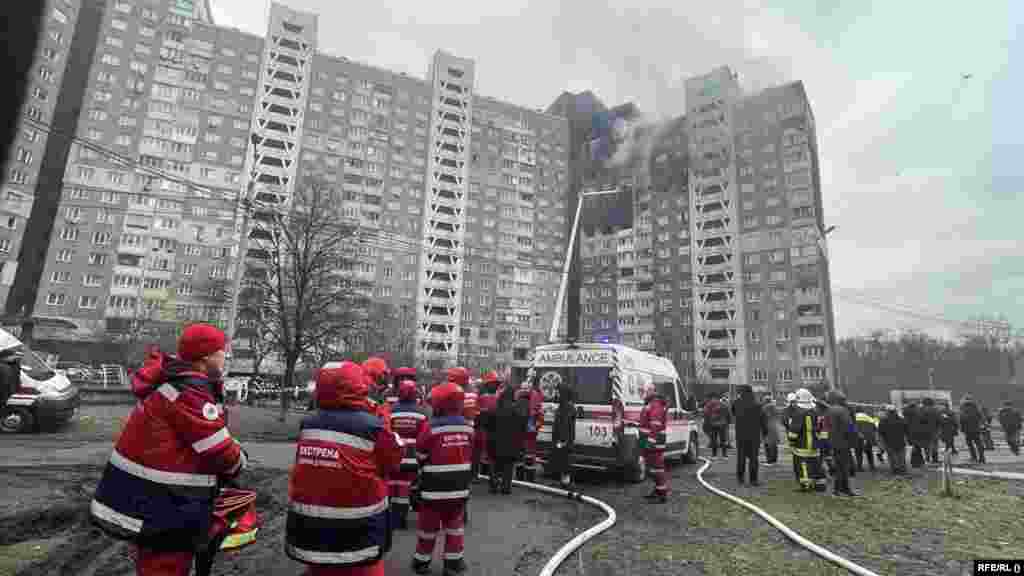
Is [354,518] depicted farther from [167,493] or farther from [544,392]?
[544,392]

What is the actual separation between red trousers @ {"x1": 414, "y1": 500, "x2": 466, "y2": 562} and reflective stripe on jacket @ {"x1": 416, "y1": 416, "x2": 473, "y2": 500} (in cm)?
8

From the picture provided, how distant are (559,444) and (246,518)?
6982 mm

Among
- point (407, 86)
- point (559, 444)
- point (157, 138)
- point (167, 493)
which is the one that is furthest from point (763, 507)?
point (407, 86)

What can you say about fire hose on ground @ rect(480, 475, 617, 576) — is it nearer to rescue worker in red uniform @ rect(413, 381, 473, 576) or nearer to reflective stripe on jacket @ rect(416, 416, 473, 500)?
rescue worker in red uniform @ rect(413, 381, 473, 576)

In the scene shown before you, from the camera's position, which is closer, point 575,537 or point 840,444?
point 575,537

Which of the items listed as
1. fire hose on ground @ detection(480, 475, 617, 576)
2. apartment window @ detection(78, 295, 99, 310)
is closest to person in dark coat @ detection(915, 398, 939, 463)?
fire hose on ground @ detection(480, 475, 617, 576)

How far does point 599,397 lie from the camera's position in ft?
34.8

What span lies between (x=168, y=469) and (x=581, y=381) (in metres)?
8.47

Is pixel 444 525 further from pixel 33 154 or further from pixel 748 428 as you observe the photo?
pixel 33 154

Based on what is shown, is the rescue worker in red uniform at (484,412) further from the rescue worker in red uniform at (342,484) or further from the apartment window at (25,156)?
the apartment window at (25,156)

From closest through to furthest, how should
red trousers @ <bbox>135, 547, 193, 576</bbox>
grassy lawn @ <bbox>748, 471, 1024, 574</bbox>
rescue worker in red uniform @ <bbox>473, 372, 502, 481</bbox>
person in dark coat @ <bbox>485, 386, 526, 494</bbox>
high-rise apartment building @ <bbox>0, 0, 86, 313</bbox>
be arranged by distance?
1. red trousers @ <bbox>135, 547, 193, 576</bbox>
2. grassy lawn @ <bbox>748, 471, 1024, 574</bbox>
3. person in dark coat @ <bbox>485, 386, 526, 494</bbox>
4. rescue worker in red uniform @ <bbox>473, 372, 502, 481</bbox>
5. high-rise apartment building @ <bbox>0, 0, 86, 313</bbox>

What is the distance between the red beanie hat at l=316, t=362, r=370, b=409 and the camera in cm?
360

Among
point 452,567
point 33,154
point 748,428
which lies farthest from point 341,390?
point 33,154

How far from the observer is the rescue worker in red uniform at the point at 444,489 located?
17.0 ft
